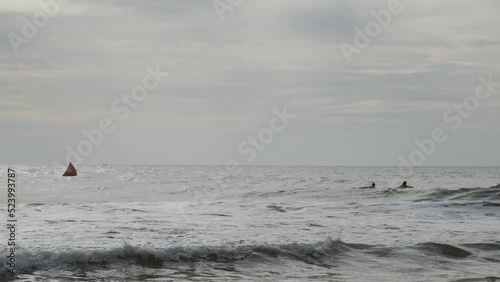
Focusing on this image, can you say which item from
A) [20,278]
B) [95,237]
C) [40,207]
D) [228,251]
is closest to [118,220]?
[95,237]

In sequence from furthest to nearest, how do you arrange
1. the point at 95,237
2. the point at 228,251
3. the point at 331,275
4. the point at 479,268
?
the point at 95,237, the point at 228,251, the point at 479,268, the point at 331,275

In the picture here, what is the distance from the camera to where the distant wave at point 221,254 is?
41.0ft

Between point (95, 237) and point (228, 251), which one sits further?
point (95, 237)

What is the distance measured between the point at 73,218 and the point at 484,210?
20147 millimetres

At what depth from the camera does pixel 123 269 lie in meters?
12.5

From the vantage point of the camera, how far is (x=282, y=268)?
1298cm

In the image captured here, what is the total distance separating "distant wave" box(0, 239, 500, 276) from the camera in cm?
1248

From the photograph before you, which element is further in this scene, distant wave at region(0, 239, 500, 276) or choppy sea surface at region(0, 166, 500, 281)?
distant wave at region(0, 239, 500, 276)

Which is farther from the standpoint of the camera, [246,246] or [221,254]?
[246,246]

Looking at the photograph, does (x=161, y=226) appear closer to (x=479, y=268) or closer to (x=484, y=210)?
(x=479, y=268)

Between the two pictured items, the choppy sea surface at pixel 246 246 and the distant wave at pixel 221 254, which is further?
the distant wave at pixel 221 254

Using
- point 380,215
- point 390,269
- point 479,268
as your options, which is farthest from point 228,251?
point 380,215

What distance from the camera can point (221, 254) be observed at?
46.0 ft

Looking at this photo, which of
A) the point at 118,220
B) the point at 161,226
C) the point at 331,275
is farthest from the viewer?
the point at 118,220
